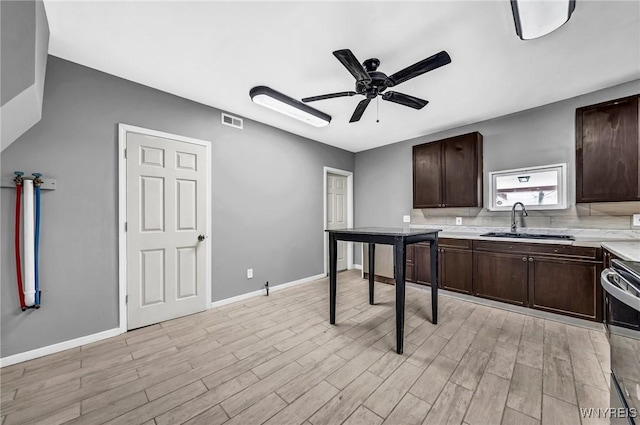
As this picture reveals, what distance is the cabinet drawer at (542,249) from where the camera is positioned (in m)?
2.45

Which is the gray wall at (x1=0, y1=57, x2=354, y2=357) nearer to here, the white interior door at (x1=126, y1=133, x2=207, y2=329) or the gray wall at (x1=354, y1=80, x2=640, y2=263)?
the white interior door at (x1=126, y1=133, x2=207, y2=329)

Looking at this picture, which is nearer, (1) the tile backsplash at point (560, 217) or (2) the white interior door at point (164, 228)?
(2) the white interior door at point (164, 228)

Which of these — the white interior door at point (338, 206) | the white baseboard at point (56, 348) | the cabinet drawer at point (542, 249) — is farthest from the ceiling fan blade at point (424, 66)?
the white baseboard at point (56, 348)

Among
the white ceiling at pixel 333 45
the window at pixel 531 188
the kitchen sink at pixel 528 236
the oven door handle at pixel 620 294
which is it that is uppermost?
the white ceiling at pixel 333 45

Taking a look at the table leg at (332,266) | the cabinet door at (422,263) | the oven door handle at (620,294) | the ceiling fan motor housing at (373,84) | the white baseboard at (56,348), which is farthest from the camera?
the cabinet door at (422,263)

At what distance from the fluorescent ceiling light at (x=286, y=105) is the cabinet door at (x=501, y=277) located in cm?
273

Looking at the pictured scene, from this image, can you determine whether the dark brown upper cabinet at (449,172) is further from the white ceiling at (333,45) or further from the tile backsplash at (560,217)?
the white ceiling at (333,45)

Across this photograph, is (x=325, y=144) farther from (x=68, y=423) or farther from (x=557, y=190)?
(x=68, y=423)

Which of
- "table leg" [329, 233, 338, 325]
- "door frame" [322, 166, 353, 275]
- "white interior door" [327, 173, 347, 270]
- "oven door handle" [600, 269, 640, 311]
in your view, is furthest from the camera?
"white interior door" [327, 173, 347, 270]

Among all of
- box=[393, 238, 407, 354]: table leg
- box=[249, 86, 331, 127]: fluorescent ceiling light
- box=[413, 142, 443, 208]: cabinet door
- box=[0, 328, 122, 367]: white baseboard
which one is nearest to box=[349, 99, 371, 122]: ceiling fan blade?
box=[249, 86, 331, 127]: fluorescent ceiling light

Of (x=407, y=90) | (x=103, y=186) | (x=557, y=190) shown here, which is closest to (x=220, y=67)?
(x=103, y=186)

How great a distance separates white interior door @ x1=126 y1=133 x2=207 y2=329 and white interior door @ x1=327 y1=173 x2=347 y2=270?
254 cm

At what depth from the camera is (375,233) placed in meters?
2.15

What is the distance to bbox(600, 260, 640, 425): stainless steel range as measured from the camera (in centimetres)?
93
